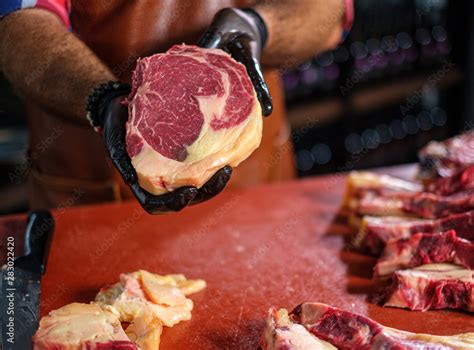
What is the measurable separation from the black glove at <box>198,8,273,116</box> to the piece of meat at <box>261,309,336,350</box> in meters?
0.64

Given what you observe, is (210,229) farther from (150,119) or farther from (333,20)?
(333,20)

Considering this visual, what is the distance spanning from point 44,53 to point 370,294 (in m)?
1.45

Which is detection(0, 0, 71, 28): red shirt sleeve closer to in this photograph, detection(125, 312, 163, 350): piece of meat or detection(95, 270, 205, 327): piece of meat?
detection(95, 270, 205, 327): piece of meat

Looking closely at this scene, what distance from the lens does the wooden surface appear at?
225cm

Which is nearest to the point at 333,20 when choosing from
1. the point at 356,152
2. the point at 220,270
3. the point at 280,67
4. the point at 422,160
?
the point at 280,67

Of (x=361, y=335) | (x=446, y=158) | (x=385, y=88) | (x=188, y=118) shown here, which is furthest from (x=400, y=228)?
(x=385, y=88)

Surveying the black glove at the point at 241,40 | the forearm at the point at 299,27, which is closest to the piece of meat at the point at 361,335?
the black glove at the point at 241,40

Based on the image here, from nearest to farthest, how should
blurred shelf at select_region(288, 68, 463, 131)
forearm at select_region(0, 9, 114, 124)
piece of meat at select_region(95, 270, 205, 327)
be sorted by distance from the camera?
piece of meat at select_region(95, 270, 205, 327), forearm at select_region(0, 9, 114, 124), blurred shelf at select_region(288, 68, 463, 131)

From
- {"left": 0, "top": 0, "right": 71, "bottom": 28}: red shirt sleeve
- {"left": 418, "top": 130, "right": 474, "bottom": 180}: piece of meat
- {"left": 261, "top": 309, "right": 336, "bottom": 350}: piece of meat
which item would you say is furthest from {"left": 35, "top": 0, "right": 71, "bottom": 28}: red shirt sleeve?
{"left": 418, "top": 130, "right": 474, "bottom": 180}: piece of meat

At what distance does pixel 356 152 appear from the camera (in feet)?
19.5

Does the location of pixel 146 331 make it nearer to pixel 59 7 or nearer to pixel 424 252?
pixel 424 252

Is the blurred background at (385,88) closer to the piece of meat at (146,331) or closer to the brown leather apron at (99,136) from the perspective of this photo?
the brown leather apron at (99,136)

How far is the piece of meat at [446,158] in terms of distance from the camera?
3033mm

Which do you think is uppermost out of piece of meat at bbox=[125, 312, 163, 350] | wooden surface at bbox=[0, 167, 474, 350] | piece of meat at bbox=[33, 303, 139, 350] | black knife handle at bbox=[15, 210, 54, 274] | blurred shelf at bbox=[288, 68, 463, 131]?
piece of meat at bbox=[33, 303, 139, 350]
